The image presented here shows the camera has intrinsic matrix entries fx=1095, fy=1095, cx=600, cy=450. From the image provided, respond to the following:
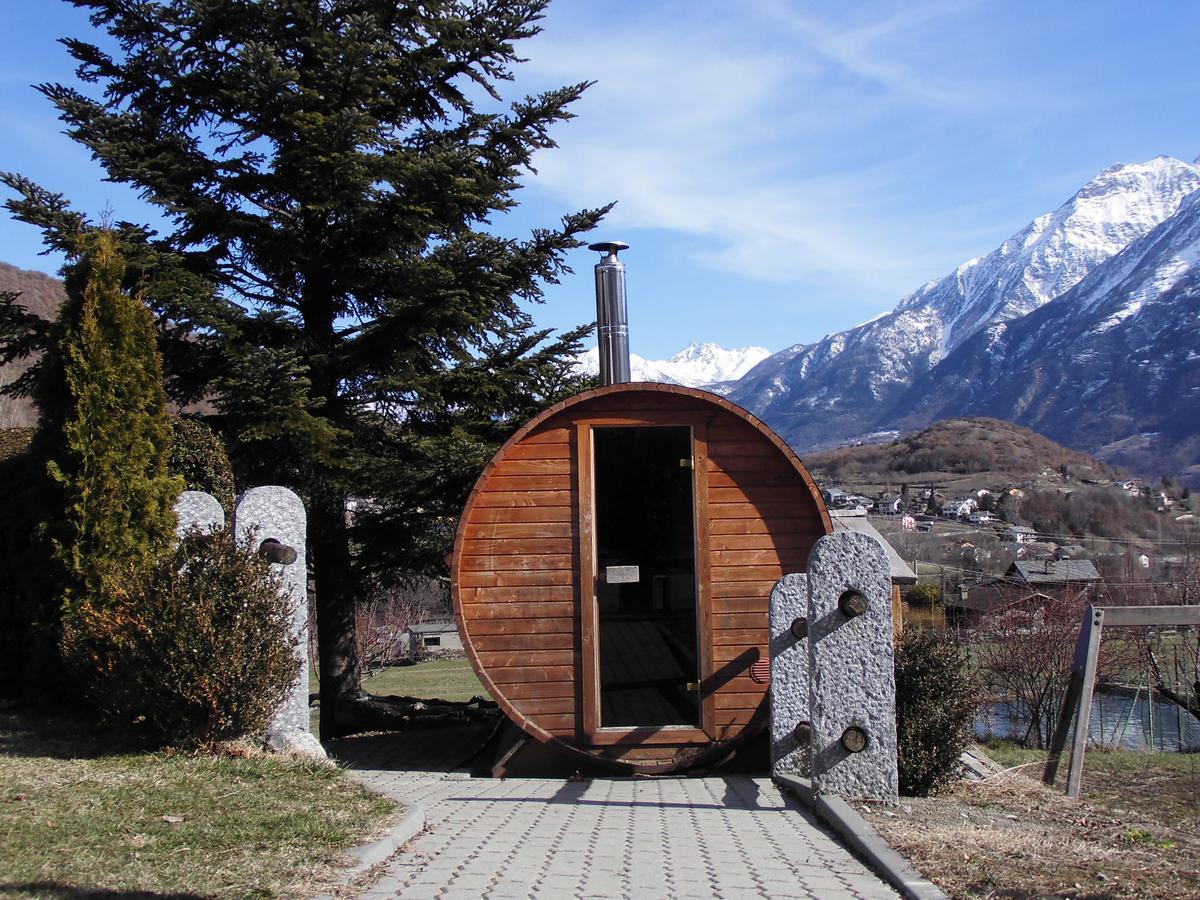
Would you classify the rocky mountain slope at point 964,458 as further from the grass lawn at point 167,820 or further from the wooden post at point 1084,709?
the grass lawn at point 167,820

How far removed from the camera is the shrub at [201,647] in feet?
25.5

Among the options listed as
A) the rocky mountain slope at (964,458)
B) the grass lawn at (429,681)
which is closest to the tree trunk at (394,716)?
the grass lawn at (429,681)

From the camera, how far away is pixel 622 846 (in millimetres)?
6473

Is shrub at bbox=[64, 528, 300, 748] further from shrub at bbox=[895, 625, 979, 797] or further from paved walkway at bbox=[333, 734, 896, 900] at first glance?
shrub at bbox=[895, 625, 979, 797]

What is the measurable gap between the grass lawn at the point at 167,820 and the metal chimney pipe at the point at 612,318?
5368mm

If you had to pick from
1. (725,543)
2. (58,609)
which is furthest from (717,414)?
(58,609)

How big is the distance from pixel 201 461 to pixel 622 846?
259 inches

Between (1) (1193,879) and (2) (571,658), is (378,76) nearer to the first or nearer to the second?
(2) (571,658)

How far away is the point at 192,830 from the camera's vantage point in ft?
19.0

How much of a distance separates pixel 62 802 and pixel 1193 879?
Answer: 616 cm

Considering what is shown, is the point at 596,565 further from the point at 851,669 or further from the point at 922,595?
the point at 922,595

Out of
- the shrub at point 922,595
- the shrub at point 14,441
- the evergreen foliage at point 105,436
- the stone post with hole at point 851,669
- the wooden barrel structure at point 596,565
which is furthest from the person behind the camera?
the shrub at point 922,595

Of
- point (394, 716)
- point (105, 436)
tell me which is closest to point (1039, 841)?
point (105, 436)

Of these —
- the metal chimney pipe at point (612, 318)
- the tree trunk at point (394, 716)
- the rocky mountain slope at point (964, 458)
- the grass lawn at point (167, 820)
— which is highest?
the rocky mountain slope at point (964, 458)
